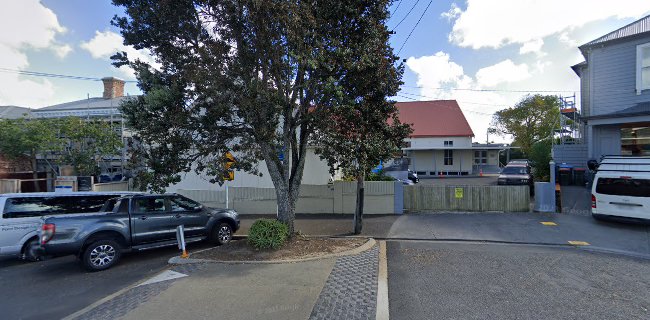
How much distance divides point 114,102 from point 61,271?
71.5 ft

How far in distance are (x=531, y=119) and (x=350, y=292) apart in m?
36.3

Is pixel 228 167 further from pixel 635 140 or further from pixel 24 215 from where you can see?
pixel 635 140

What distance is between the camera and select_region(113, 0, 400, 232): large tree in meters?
6.38

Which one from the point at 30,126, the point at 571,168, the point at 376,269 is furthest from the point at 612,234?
the point at 30,126

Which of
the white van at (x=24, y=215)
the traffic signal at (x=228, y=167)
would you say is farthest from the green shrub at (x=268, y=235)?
the white van at (x=24, y=215)

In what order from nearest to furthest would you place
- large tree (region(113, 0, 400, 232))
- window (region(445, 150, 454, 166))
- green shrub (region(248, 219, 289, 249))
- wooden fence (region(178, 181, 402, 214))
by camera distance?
1. large tree (region(113, 0, 400, 232))
2. green shrub (region(248, 219, 289, 249))
3. wooden fence (region(178, 181, 402, 214))
4. window (region(445, 150, 454, 166))

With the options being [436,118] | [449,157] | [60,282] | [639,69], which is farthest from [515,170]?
[60,282]

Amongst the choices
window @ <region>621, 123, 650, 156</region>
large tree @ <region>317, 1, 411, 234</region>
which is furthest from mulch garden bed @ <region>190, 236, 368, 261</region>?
window @ <region>621, 123, 650, 156</region>

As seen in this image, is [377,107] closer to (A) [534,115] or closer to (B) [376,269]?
(B) [376,269]

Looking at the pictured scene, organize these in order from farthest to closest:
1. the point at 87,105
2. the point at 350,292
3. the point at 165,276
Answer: the point at 87,105 < the point at 165,276 < the point at 350,292

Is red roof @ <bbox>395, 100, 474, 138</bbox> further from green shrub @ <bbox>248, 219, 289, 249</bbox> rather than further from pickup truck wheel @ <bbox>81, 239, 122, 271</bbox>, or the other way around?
pickup truck wheel @ <bbox>81, 239, 122, 271</bbox>

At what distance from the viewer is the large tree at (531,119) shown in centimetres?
3101

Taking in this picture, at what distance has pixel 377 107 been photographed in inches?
307

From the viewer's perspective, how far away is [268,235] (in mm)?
7137
